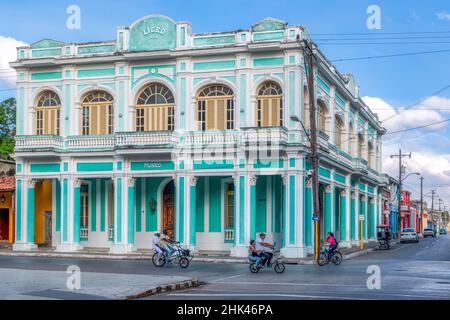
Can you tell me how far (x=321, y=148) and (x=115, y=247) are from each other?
1228 cm

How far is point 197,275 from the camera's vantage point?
26.9m

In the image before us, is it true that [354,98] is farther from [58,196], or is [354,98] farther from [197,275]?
[197,275]

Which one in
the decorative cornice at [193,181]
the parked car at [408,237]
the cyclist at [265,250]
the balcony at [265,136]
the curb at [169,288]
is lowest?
the parked car at [408,237]

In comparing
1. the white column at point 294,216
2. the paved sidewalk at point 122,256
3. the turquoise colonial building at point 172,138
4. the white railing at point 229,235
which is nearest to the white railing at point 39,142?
the turquoise colonial building at point 172,138

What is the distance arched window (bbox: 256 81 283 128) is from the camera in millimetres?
39094

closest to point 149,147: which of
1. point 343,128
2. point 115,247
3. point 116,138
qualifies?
point 116,138

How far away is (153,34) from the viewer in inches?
1596

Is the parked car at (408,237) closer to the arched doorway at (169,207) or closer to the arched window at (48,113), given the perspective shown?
the arched doorway at (169,207)

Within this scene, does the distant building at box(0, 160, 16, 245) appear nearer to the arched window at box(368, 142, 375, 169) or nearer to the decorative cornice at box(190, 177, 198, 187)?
the decorative cornice at box(190, 177, 198, 187)

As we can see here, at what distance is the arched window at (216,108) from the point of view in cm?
4000

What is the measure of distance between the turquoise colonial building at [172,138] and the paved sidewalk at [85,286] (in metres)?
15.4

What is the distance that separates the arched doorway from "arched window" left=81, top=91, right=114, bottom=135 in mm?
4579

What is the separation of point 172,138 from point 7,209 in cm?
1608

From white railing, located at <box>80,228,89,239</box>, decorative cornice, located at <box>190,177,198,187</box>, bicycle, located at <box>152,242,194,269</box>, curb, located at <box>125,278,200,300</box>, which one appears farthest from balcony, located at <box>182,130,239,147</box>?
curb, located at <box>125,278,200,300</box>
